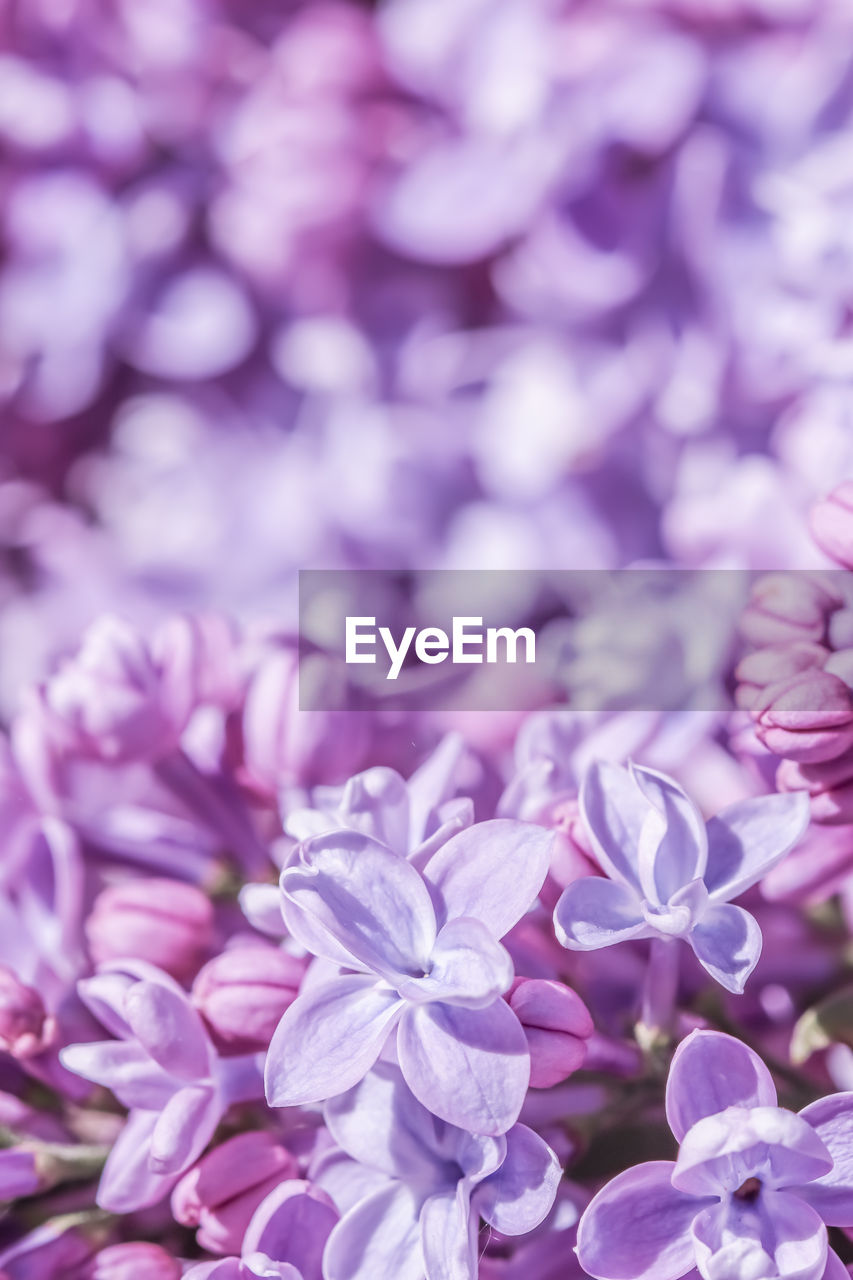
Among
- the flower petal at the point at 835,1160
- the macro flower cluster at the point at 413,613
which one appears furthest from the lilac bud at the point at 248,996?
the flower petal at the point at 835,1160

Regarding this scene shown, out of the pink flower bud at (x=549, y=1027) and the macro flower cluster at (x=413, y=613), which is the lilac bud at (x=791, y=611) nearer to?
the macro flower cluster at (x=413, y=613)

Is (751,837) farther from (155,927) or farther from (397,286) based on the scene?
(397,286)

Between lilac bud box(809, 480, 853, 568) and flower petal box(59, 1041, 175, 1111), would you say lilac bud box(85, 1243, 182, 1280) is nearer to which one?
flower petal box(59, 1041, 175, 1111)

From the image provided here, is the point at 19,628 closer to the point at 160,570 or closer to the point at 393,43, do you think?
the point at 160,570

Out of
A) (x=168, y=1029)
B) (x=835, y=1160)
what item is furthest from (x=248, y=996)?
(x=835, y=1160)

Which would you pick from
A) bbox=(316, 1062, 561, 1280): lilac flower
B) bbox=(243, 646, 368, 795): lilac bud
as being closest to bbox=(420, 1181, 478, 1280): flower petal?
bbox=(316, 1062, 561, 1280): lilac flower

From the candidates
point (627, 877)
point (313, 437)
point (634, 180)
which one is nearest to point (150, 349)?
point (313, 437)
